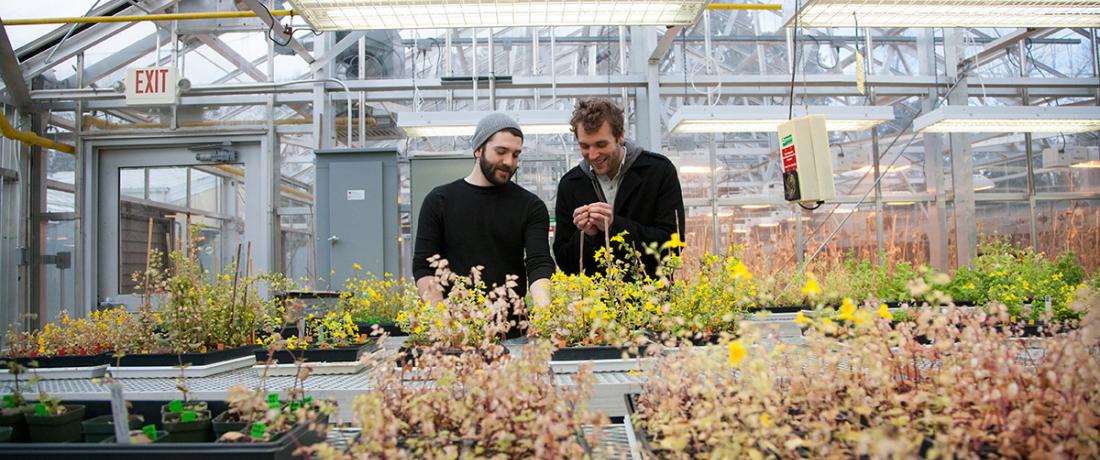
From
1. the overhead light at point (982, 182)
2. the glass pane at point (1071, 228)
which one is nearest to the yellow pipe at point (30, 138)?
the overhead light at point (982, 182)

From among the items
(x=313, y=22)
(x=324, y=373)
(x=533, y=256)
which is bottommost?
(x=324, y=373)

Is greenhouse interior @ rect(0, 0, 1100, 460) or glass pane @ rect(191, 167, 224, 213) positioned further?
glass pane @ rect(191, 167, 224, 213)

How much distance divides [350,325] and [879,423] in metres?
1.36

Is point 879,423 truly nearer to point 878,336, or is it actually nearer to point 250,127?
point 878,336

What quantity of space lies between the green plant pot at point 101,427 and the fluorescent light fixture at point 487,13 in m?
2.37

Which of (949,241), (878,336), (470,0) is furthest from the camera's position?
(949,241)

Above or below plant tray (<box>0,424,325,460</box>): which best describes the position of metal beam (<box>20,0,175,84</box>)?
above

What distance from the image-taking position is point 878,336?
0.95 metres

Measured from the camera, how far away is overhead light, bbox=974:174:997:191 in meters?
6.07

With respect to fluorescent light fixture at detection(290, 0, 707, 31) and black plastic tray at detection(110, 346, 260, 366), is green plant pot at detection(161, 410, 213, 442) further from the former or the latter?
fluorescent light fixture at detection(290, 0, 707, 31)

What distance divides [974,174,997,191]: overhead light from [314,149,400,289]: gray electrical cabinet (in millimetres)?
5450

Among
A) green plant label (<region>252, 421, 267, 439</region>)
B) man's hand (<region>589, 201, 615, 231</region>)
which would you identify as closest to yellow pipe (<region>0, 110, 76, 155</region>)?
man's hand (<region>589, 201, 615, 231</region>)

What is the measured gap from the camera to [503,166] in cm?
204

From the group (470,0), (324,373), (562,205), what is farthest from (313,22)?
(324,373)
